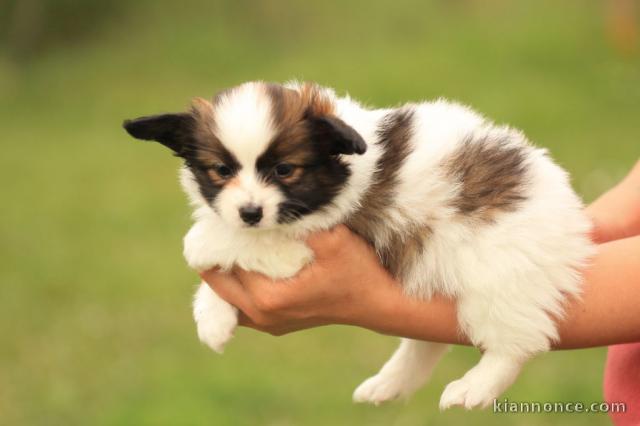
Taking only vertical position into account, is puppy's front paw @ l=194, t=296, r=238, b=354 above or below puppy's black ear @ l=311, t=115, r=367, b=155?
below

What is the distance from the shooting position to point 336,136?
2.72 m

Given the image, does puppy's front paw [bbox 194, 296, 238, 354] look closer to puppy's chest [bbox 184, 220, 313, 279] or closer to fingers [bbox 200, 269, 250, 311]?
fingers [bbox 200, 269, 250, 311]

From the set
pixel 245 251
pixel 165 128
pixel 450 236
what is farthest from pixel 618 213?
pixel 165 128

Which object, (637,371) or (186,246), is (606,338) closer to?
(637,371)

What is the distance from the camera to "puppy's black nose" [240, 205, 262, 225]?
2807mm

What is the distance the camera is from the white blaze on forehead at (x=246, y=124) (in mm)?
2785

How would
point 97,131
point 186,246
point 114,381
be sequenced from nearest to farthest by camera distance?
point 186,246
point 114,381
point 97,131

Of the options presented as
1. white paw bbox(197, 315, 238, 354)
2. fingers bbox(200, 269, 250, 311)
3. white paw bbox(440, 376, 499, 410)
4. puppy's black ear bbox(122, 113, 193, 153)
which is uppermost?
puppy's black ear bbox(122, 113, 193, 153)

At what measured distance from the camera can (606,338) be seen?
9.55 ft

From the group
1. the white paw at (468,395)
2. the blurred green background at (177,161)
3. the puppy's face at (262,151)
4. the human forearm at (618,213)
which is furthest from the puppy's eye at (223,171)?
the blurred green background at (177,161)

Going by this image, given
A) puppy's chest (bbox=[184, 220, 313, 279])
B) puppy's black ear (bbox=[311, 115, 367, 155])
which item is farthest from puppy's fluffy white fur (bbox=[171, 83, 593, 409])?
puppy's black ear (bbox=[311, 115, 367, 155])

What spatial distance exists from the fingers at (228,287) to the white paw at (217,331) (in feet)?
0.26

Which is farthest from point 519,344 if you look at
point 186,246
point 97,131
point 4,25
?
point 4,25

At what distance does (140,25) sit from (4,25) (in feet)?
7.84
